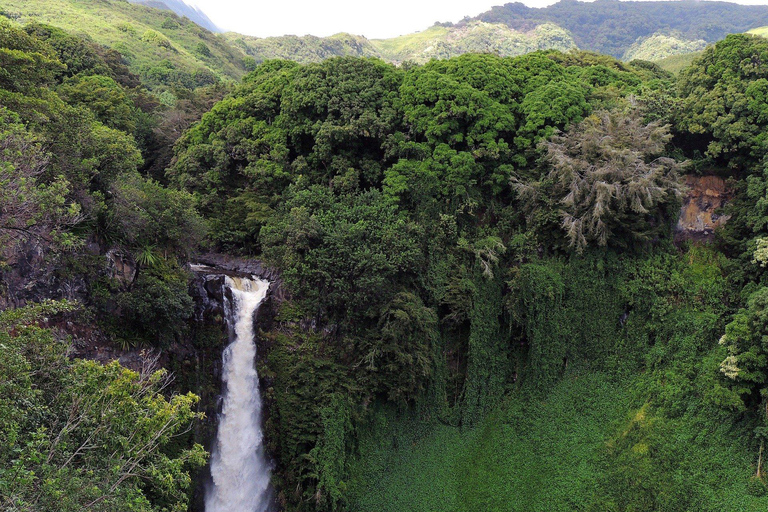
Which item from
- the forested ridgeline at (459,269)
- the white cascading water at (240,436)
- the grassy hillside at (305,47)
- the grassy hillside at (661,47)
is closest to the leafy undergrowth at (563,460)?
the forested ridgeline at (459,269)

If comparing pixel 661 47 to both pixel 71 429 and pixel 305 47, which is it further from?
pixel 71 429

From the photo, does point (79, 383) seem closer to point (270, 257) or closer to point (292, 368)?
point (292, 368)

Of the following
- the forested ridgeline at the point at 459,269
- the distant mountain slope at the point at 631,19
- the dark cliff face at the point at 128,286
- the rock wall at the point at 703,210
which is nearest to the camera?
the dark cliff face at the point at 128,286

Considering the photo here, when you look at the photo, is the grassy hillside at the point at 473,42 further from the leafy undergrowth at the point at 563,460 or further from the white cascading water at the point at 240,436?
the white cascading water at the point at 240,436

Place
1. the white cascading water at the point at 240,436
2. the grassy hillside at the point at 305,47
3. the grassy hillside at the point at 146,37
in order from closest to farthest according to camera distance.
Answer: the white cascading water at the point at 240,436, the grassy hillside at the point at 146,37, the grassy hillside at the point at 305,47

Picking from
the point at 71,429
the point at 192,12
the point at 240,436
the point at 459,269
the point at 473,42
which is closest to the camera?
the point at 71,429

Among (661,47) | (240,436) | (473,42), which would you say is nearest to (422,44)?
(473,42)

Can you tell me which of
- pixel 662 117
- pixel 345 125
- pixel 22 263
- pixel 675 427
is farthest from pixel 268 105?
pixel 675 427
